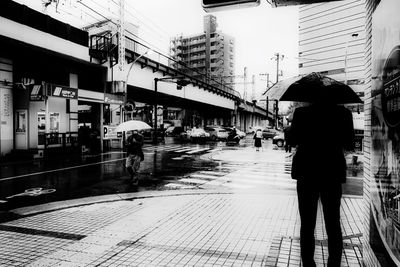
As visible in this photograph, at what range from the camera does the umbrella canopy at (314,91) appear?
3.78 metres

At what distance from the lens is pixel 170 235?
5.34 metres

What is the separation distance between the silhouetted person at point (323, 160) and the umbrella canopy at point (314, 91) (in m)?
0.33

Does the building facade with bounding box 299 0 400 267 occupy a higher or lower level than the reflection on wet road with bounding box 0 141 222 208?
higher

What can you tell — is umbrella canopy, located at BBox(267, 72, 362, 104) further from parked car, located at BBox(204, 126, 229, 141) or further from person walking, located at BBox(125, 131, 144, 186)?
parked car, located at BBox(204, 126, 229, 141)

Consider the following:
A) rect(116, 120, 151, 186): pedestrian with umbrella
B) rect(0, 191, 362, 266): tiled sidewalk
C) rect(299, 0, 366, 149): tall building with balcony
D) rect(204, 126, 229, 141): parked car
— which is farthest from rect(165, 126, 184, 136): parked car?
rect(0, 191, 362, 266): tiled sidewalk

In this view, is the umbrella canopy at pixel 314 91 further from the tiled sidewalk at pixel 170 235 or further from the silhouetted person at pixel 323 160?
the tiled sidewalk at pixel 170 235

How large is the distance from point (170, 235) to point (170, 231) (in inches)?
8.3

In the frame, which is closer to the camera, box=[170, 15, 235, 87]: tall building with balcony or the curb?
the curb

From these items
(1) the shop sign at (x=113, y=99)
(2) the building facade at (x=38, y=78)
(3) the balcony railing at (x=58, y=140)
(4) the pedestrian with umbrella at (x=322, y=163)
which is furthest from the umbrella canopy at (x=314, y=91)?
(1) the shop sign at (x=113, y=99)

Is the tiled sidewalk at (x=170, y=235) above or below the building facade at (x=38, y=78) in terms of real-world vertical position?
below

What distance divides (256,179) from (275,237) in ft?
22.4

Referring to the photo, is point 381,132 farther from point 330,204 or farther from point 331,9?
point 331,9

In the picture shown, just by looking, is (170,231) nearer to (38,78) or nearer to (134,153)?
(134,153)

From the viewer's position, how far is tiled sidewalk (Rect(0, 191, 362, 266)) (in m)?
4.32
